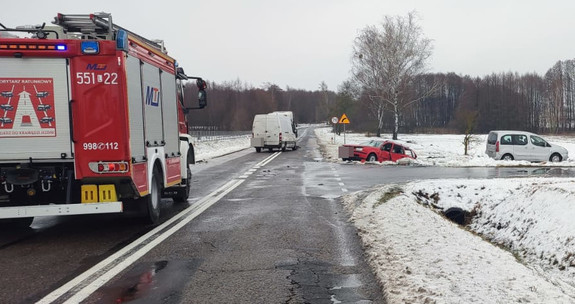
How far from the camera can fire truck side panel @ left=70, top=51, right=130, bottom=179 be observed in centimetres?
635

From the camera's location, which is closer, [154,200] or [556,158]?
[154,200]

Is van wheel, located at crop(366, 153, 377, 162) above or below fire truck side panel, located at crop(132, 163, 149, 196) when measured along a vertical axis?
below

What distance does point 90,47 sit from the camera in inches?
249

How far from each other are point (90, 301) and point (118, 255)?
170 centimetres

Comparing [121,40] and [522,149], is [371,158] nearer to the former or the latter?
[522,149]

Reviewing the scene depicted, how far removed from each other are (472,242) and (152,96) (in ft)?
17.6

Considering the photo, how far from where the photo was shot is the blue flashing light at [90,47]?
630cm

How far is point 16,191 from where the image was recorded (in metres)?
6.68

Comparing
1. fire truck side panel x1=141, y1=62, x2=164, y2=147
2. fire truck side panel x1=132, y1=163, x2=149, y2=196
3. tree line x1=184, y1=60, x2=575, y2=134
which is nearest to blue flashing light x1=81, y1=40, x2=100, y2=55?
fire truck side panel x1=141, y1=62, x2=164, y2=147

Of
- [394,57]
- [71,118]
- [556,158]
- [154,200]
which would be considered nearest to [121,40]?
[71,118]

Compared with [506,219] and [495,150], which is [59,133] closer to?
[506,219]

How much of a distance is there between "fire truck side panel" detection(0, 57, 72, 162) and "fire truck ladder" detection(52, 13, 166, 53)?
2.22ft

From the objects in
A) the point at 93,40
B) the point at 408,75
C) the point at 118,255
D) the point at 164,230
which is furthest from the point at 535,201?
the point at 408,75

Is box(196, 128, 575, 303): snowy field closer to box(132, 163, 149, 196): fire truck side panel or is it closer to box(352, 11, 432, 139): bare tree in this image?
box(132, 163, 149, 196): fire truck side panel
